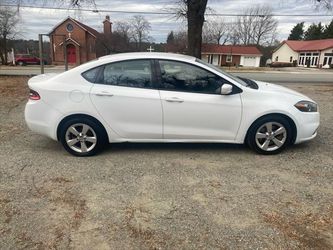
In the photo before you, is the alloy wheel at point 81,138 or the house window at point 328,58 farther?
the house window at point 328,58

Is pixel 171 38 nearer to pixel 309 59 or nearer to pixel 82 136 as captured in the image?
pixel 309 59

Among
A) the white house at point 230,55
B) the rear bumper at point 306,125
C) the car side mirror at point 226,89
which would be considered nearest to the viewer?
the car side mirror at point 226,89

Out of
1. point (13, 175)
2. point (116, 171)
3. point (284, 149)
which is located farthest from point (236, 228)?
point (13, 175)

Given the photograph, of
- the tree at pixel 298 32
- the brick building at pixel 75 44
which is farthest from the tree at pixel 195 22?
the tree at pixel 298 32

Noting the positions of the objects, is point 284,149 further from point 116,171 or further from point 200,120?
point 116,171

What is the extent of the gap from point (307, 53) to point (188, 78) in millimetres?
61195

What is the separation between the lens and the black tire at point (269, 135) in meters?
4.73

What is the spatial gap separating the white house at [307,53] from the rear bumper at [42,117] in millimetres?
57499

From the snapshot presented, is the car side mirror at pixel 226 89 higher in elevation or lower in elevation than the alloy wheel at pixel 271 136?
higher

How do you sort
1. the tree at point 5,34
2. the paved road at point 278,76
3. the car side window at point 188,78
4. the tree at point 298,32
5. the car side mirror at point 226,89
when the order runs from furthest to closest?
the tree at point 298,32 < the tree at point 5,34 < the paved road at point 278,76 < the car side window at point 188,78 < the car side mirror at point 226,89

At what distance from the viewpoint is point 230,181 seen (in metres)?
4.01

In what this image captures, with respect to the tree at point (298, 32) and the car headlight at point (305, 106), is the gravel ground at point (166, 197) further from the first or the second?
the tree at point (298, 32)

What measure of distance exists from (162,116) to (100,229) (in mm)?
2105

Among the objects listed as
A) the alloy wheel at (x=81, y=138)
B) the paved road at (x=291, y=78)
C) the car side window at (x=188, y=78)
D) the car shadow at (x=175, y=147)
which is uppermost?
the car side window at (x=188, y=78)
